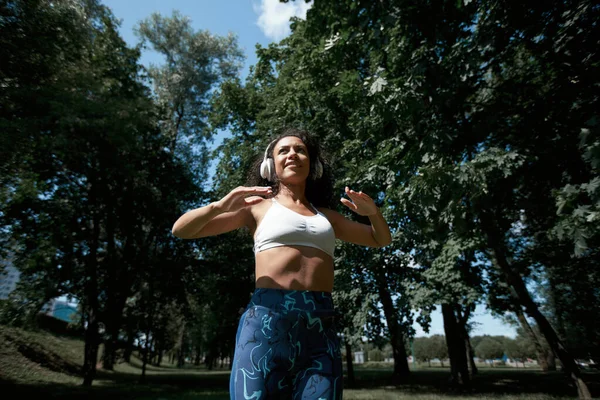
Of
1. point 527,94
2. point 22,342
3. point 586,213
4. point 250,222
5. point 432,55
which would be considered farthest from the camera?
point 22,342

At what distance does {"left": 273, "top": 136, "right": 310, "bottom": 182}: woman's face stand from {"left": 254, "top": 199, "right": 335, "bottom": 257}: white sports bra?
0.28 m

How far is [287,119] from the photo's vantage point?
13.0 m

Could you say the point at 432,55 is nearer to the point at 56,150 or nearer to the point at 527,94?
the point at 527,94

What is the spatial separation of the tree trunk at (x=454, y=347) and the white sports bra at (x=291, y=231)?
581 inches

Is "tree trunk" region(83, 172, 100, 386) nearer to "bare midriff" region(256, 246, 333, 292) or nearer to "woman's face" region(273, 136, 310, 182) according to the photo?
"woman's face" region(273, 136, 310, 182)

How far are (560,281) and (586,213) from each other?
1486cm

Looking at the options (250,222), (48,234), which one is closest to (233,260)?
(48,234)

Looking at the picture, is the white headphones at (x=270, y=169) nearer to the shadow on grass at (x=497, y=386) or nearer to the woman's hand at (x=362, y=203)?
the woman's hand at (x=362, y=203)

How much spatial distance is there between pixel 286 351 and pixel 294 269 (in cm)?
40

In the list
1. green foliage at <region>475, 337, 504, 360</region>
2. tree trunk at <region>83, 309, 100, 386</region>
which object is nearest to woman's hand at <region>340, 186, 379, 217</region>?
tree trunk at <region>83, 309, 100, 386</region>

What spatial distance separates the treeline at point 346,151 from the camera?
21.3ft

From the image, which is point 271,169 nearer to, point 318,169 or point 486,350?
point 318,169

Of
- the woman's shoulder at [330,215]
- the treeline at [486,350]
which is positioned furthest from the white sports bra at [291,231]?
the treeline at [486,350]

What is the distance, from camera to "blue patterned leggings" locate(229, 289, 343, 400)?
5.44ft
